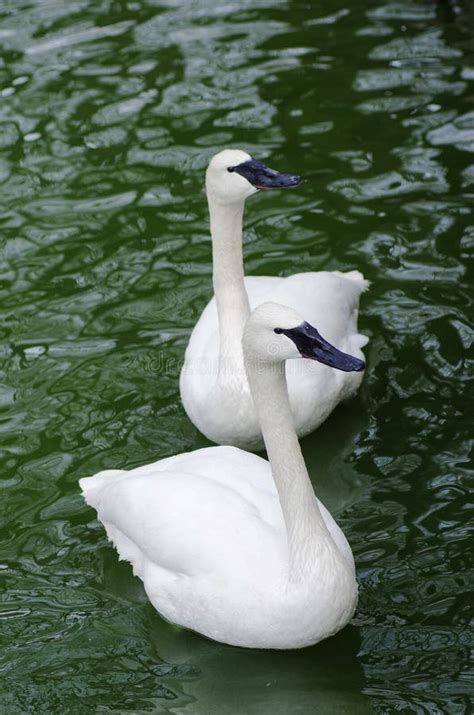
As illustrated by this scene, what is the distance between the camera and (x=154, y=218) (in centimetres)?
861

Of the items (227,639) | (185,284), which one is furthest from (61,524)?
(185,284)

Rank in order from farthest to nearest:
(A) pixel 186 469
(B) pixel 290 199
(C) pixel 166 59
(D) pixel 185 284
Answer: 1. (C) pixel 166 59
2. (B) pixel 290 199
3. (D) pixel 185 284
4. (A) pixel 186 469

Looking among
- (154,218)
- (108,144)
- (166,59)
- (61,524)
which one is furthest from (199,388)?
(166,59)

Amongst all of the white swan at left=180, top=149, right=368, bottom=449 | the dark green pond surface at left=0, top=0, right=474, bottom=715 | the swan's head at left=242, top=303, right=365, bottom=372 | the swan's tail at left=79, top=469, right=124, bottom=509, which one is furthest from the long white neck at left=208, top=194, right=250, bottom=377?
the swan's head at left=242, top=303, right=365, bottom=372

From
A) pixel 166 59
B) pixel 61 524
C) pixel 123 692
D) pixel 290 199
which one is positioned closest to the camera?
pixel 123 692

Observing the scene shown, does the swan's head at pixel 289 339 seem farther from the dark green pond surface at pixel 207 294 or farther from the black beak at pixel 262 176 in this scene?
the black beak at pixel 262 176

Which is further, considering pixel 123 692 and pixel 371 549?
pixel 371 549

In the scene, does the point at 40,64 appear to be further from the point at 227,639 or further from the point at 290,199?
the point at 227,639

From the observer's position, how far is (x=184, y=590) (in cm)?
521

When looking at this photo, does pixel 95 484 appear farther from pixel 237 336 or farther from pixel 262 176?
pixel 262 176

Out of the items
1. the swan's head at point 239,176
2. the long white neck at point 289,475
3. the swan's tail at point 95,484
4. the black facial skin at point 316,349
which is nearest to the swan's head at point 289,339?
the black facial skin at point 316,349

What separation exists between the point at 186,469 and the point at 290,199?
336 centimetres

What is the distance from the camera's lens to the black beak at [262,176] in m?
6.12

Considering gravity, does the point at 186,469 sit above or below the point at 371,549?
above
